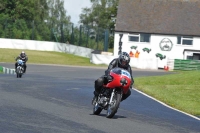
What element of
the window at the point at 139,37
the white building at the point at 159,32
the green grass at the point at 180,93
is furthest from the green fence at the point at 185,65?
the green grass at the point at 180,93

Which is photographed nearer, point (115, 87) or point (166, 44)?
point (115, 87)

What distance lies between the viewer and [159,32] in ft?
233

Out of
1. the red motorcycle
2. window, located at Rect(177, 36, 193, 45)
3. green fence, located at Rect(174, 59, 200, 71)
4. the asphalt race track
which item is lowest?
green fence, located at Rect(174, 59, 200, 71)

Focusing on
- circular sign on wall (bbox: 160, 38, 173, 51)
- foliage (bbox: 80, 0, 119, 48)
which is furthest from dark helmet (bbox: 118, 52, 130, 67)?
foliage (bbox: 80, 0, 119, 48)

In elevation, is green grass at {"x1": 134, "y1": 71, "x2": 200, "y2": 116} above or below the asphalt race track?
below

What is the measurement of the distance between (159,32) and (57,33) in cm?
1193

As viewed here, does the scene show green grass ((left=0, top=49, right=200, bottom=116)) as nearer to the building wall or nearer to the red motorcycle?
the red motorcycle

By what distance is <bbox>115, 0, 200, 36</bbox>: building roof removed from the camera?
234 ft

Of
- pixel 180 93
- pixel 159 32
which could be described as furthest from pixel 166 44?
pixel 180 93

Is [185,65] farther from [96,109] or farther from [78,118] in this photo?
[78,118]

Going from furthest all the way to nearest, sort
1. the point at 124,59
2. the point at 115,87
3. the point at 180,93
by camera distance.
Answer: the point at 180,93
the point at 124,59
the point at 115,87

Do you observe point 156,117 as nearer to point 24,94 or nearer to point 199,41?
point 24,94

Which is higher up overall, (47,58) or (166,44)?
(166,44)

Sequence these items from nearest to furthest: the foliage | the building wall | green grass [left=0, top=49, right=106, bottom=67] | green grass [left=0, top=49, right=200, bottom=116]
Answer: green grass [left=0, top=49, right=200, bottom=116]
green grass [left=0, top=49, right=106, bottom=67]
the building wall
the foliage
